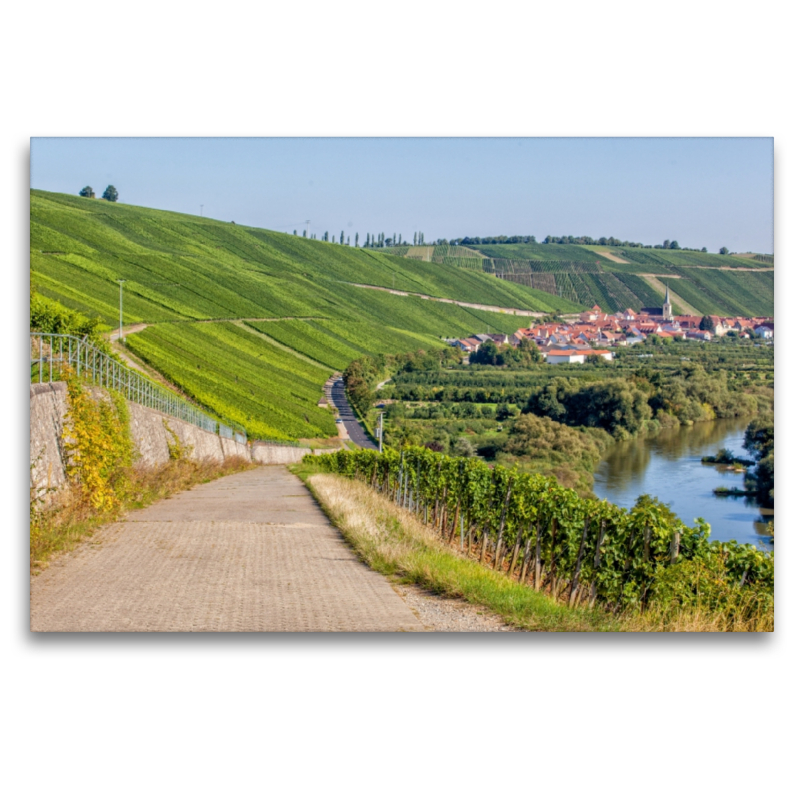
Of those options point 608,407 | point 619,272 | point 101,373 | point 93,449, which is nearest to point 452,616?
point 608,407

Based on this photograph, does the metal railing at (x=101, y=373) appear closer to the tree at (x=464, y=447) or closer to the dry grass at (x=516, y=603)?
the dry grass at (x=516, y=603)

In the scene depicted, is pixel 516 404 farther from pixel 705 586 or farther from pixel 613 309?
pixel 705 586

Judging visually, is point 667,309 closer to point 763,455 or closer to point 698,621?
point 763,455

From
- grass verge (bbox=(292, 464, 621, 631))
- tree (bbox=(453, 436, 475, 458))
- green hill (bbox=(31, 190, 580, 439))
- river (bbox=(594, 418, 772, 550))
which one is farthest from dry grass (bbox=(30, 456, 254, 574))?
river (bbox=(594, 418, 772, 550))

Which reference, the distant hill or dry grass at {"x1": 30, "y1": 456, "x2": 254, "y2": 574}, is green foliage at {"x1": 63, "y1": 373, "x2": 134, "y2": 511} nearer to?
dry grass at {"x1": 30, "y1": 456, "x2": 254, "y2": 574}

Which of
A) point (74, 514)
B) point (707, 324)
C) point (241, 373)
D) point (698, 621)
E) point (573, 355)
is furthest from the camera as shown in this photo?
point (241, 373)
